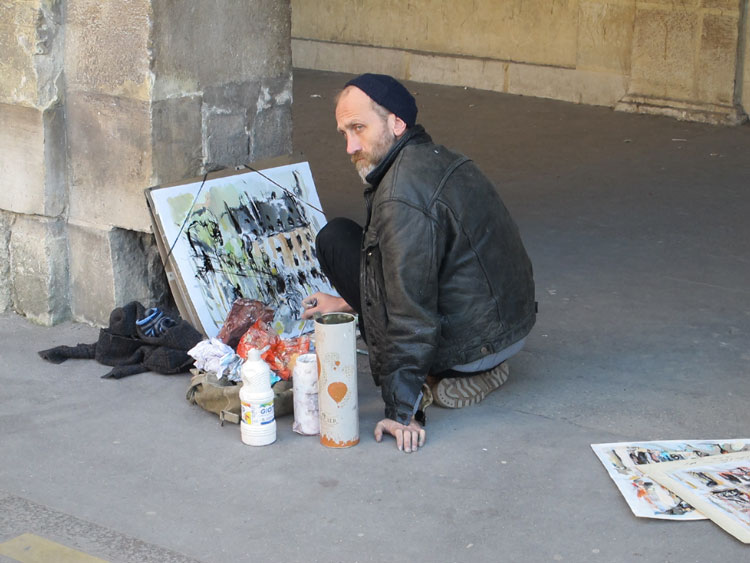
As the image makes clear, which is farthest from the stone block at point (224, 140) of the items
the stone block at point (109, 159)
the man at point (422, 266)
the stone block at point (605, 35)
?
the stone block at point (605, 35)

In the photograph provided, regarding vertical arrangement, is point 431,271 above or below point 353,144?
below

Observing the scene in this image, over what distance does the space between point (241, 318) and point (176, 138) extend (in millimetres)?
770

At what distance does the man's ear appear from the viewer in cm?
366

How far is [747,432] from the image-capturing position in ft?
11.9

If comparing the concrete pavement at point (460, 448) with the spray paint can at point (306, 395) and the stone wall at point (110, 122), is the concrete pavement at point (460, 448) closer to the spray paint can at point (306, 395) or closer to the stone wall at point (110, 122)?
the spray paint can at point (306, 395)

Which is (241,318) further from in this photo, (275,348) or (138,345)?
(138,345)

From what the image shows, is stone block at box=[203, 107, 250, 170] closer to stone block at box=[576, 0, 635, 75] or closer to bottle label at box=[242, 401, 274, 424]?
bottle label at box=[242, 401, 274, 424]

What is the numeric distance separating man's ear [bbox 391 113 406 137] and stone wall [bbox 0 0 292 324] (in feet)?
3.62

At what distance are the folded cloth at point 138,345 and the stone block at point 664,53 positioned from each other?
6112 millimetres

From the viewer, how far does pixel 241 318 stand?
4262 millimetres

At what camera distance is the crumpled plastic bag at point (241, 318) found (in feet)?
13.8

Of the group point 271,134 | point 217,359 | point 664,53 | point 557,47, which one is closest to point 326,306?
point 217,359

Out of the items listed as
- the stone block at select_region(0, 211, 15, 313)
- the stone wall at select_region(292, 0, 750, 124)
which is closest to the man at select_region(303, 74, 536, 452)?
the stone block at select_region(0, 211, 15, 313)

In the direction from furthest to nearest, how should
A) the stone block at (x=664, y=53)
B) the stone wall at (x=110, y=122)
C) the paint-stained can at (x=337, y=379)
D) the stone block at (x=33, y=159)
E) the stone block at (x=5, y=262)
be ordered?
the stone block at (x=664, y=53) → the stone block at (x=5, y=262) → the stone block at (x=33, y=159) → the stone wall at (x=110, y=122) → the paint-stained can at (x=337, y=379)
